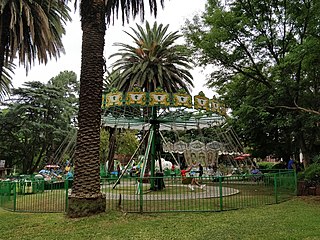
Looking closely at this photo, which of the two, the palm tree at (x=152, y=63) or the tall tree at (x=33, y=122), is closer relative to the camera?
the palm tree at (x=152, y=63)

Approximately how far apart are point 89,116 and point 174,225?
4223 mm

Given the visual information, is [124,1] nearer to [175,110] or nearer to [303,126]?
[175,110]

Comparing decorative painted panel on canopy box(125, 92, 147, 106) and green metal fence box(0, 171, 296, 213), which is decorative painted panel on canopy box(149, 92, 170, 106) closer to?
decorative painted panel on canopy box(125, 92, 147, 106)

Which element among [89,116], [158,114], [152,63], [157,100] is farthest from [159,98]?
[152,63]

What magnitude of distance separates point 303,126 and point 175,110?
21.8 feet

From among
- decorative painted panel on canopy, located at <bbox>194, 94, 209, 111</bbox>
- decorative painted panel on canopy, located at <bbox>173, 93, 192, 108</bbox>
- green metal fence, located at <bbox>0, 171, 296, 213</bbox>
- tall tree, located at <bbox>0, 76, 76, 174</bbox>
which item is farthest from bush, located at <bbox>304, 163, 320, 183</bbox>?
tall tree, located at <bbox>0, 76, 76, 174</bbox>

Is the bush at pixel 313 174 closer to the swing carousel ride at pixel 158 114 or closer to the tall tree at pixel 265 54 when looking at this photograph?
the tall tree at pixel 265 54

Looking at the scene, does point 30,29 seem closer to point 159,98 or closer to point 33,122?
point 159,98

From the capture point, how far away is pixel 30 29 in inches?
626

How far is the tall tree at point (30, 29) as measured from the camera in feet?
50.8

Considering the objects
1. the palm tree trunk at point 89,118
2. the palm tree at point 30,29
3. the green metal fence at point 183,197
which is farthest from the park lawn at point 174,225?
the palm tree at point 30,29

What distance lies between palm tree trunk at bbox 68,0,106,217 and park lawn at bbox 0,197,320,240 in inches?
22.3

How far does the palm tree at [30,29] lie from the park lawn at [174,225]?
9.33m

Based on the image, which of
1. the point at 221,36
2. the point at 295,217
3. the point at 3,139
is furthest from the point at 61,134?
the point at 295,217
